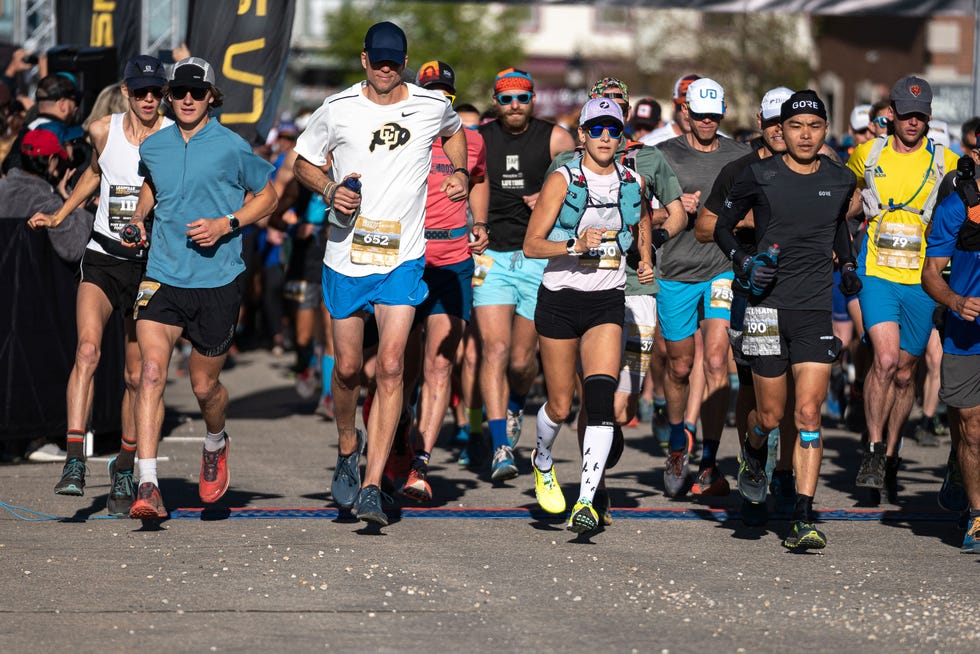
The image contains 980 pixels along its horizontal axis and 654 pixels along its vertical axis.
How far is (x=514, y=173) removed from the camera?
442 inches

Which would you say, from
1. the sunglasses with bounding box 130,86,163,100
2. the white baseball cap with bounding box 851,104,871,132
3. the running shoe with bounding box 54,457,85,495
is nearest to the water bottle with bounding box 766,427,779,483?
the running shoe with bounding box 54,457,85,495

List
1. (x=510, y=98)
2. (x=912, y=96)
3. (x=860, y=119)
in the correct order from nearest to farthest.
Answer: (x=912, y=96) → (x=510, y=98) → (x=860, y=119)

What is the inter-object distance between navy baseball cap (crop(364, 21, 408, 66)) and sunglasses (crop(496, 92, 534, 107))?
2.33m

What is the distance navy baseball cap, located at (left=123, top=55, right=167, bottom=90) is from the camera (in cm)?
930

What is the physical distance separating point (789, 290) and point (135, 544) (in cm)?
337

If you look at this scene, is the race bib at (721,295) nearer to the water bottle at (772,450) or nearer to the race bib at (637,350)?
the race bib at (637,350)

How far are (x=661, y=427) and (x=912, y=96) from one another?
363cm

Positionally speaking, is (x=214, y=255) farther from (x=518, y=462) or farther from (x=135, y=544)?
(x=518, y=462)

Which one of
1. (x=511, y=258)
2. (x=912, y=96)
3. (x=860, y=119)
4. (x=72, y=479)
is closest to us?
(x=72, y=479)

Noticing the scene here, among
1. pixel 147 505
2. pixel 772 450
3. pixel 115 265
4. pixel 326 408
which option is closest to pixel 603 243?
pixel 772 450

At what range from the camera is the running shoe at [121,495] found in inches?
360

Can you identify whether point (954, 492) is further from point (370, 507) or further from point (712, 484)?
point (370, 507)

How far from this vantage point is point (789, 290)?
8.56 meters

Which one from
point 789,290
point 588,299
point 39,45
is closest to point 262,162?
point 588,299
